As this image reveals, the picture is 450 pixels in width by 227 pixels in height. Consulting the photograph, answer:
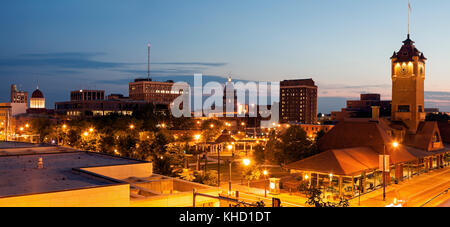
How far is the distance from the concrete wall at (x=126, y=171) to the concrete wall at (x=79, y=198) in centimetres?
897

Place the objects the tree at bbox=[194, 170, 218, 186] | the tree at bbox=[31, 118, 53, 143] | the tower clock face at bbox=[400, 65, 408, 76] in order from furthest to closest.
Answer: the tree at bbox=[31, 118, 53, 143] → the tower clock face at bbox=[400, 65, 408, 76] → the tree at bbox=[194, 170, 218, 186]

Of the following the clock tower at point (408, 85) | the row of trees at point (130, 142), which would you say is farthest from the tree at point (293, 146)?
the clock tower at point (408, 85)

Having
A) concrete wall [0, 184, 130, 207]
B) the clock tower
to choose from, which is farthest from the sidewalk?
the clock tower

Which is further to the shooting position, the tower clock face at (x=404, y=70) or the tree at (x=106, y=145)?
the tower clock face at (x=404, y=70)

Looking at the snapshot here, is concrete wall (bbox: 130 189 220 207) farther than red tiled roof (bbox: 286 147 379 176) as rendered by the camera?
No

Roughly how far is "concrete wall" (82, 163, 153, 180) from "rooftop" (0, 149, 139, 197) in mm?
2773

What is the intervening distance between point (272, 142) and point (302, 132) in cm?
411

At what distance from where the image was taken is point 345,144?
2170 inches

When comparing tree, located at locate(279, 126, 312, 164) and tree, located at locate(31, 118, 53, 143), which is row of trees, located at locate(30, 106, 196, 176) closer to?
tree, located at locate(31, 118, 53, 143)

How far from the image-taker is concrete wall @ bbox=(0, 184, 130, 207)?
18.9 meters

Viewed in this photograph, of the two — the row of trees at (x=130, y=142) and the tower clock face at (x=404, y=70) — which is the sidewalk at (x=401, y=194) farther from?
the tower clock face at (x=404, y=70)

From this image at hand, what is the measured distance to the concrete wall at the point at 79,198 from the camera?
18.9 m
